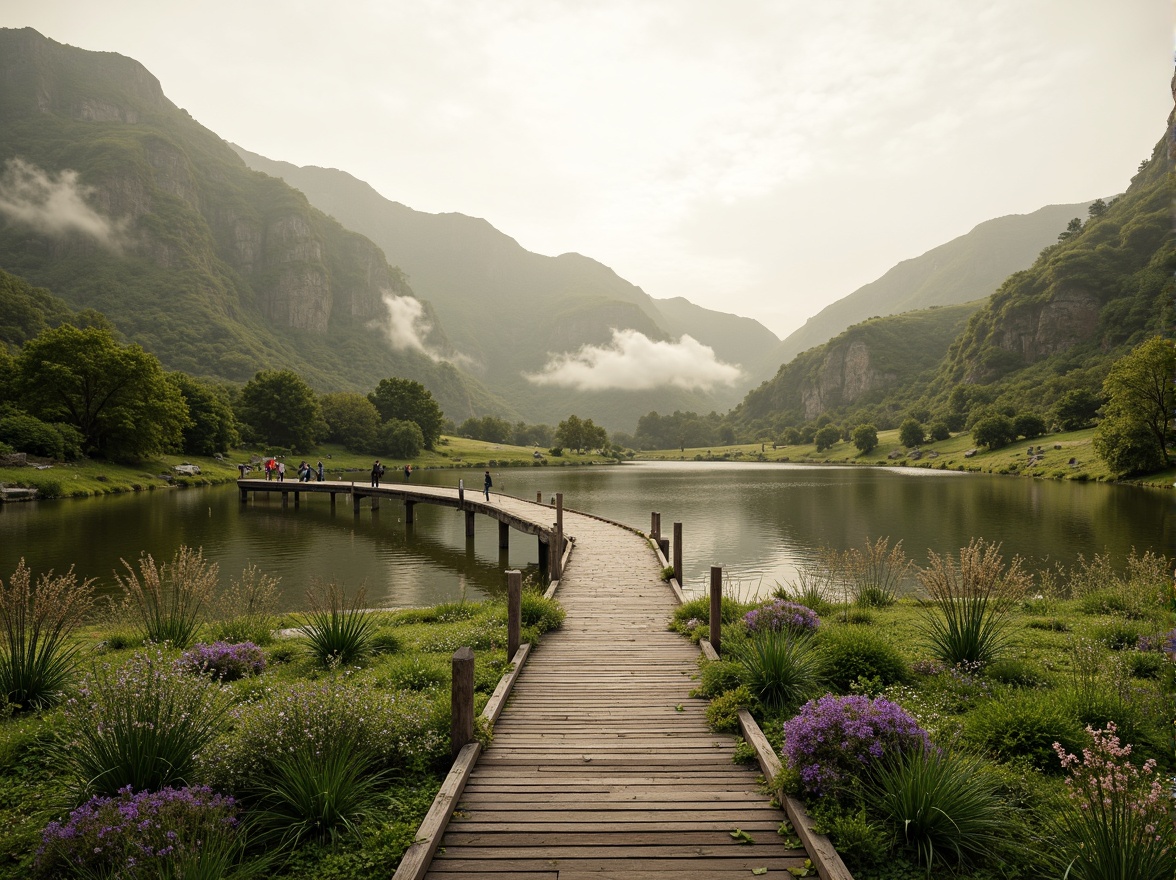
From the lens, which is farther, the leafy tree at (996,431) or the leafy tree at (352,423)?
the leafy tree at (352,423)

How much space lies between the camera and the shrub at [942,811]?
508 cm

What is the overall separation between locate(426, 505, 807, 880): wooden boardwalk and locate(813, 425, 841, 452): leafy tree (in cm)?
15492

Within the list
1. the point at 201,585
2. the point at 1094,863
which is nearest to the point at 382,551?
the point at 201,585

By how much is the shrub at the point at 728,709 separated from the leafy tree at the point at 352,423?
102953 millimetres

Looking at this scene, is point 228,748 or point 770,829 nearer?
point 770,829

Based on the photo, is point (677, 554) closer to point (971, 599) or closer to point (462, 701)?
point (971, 599)

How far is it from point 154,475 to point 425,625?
58016 millimetres

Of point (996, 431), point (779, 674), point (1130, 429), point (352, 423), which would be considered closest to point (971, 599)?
point (779, 674)

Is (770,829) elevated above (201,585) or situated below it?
below

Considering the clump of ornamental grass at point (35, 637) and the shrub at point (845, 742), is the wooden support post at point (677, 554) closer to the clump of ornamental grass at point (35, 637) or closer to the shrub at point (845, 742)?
the shrub at point (845, 742)

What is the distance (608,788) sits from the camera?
20.7 ft

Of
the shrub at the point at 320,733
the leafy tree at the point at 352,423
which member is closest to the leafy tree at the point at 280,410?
the leafy tree at the point at 352,423

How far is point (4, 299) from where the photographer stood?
338 feet

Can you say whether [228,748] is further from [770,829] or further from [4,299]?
[4,299]
